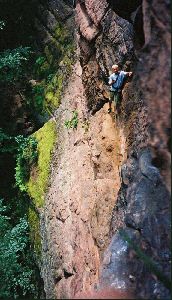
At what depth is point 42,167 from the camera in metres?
11.1

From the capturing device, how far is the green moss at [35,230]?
10.3 metres

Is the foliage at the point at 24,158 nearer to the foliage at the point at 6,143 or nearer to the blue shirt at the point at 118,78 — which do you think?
the foliage at the point at 6,143

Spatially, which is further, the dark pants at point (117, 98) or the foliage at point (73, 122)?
the foliage at point (73, 122)

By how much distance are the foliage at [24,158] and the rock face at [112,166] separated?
3.89ft

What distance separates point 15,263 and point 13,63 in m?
6.78

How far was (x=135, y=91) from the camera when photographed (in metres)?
7.66

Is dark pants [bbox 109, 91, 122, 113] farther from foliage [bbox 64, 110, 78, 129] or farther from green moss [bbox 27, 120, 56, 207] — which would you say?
green moss [bbox 27, 120, 56, 207]

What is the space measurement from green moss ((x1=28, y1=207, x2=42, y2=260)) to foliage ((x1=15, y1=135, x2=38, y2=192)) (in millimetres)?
861

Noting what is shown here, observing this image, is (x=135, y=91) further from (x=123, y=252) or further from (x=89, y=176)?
(x=123, y=252)

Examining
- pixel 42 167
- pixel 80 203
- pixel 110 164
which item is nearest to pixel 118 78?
pixel 110 164

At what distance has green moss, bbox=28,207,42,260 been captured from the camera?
1027 centimetres

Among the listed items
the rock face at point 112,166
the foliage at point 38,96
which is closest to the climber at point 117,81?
the rock face at point 112,166

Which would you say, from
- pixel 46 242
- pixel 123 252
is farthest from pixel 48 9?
pixel 123 252

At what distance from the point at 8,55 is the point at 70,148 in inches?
199
